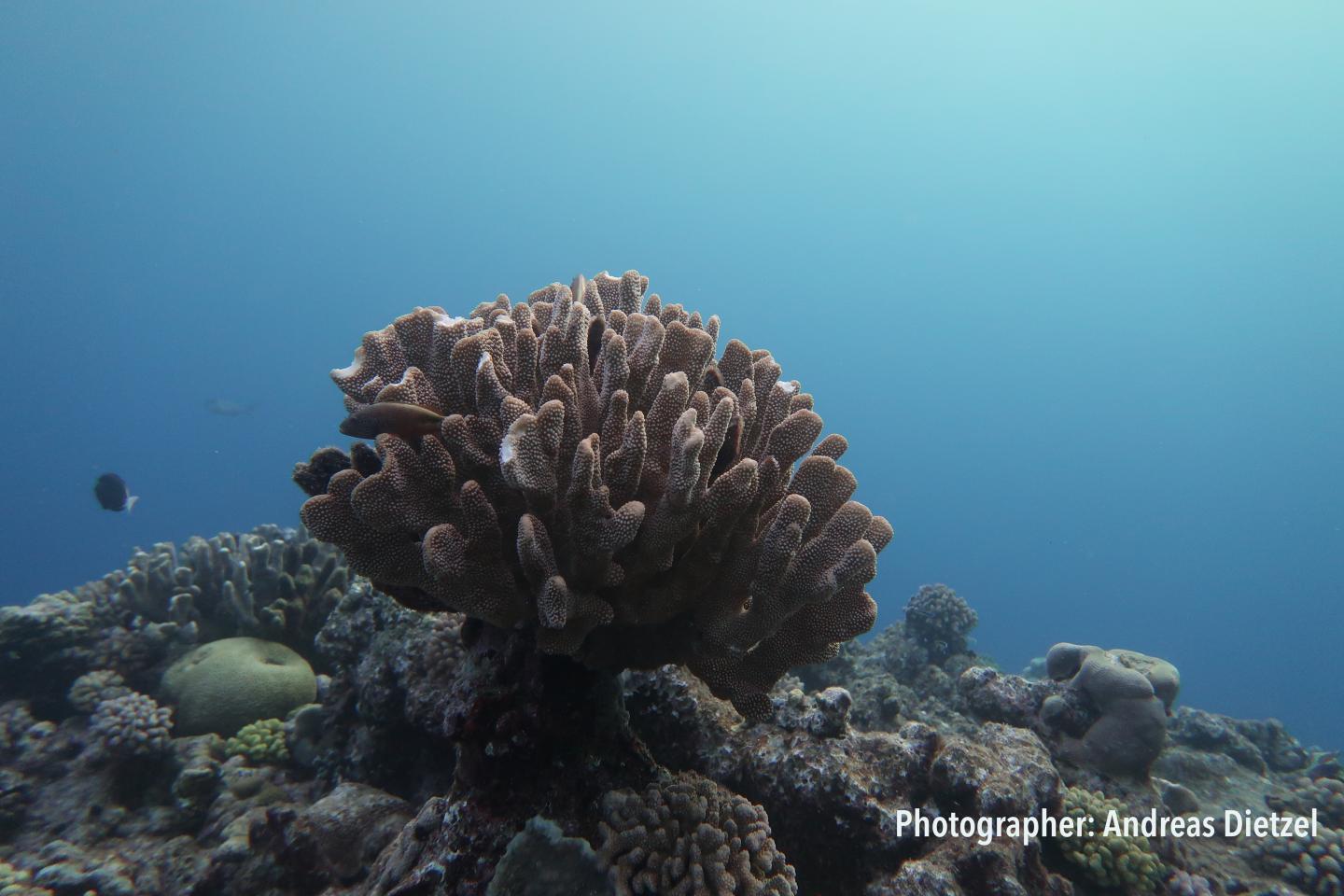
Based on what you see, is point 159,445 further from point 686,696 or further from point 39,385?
point 686,696

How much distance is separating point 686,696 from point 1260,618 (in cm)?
13597

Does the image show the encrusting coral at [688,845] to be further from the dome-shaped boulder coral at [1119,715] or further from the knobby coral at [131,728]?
the dome-shaped boulder coral at [1119,715]

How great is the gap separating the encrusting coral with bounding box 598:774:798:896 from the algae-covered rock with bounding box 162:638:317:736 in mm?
4820

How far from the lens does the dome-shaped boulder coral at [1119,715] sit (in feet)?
20.9

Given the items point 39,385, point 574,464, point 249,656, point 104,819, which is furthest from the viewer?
point 39,385

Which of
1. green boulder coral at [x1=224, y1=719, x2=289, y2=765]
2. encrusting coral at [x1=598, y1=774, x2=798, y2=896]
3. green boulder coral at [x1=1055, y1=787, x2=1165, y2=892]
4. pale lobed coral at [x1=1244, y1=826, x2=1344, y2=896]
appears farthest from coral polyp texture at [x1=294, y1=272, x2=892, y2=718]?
pale lobed coral at [x1=1244, y1=826, x2=1344, y2=896]

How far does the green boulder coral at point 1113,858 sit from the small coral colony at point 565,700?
30mm

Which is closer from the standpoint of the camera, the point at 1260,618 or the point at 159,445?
the point at 1260,618

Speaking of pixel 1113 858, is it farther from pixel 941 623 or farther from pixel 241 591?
pixel 241 591

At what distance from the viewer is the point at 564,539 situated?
2.63m

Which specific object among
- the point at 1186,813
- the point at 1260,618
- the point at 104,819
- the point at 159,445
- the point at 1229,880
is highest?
the point at 1260,618

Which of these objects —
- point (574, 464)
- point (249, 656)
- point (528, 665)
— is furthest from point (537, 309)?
point (249, 656)

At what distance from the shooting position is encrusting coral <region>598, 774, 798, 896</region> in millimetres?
2725

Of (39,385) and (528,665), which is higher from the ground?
(39,385)
